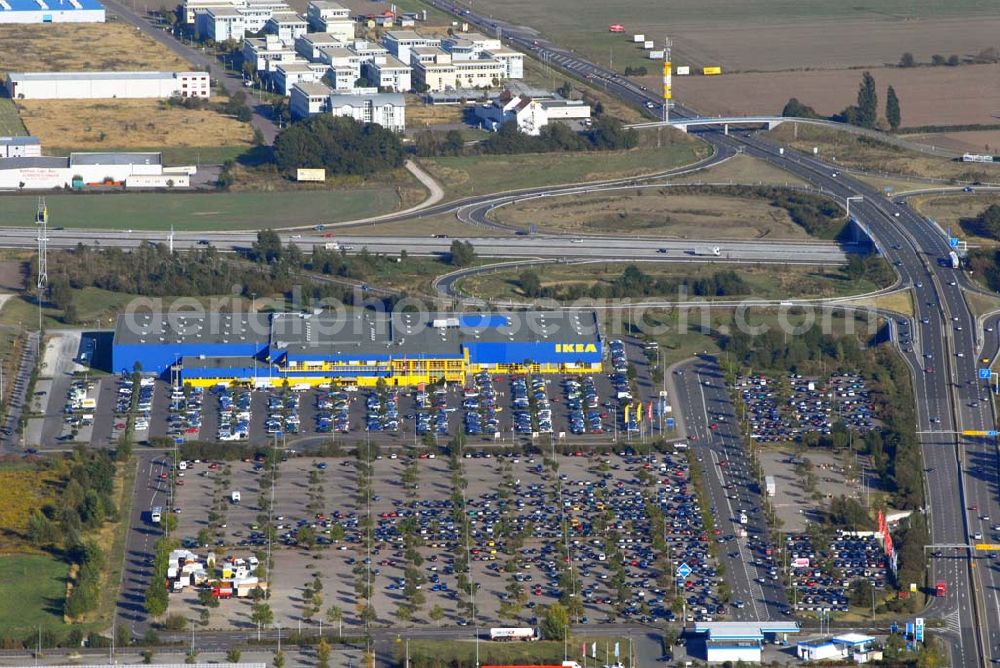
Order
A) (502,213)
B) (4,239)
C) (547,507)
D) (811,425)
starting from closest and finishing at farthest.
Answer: (547,507)
(811,425)
(4,239)
(502,213)

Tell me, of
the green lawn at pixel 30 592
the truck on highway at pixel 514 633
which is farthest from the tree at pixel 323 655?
the green lawn at pixel 30 592

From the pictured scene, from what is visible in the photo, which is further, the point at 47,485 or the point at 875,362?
the point at 875,362

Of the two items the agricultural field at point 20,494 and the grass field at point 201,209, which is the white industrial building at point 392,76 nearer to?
the grass field at point 201,209

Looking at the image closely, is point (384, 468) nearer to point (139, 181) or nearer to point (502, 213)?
point (502, 213)

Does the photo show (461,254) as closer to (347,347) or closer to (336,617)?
(347,347)

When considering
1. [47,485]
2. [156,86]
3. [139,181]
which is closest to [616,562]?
[47,485]
